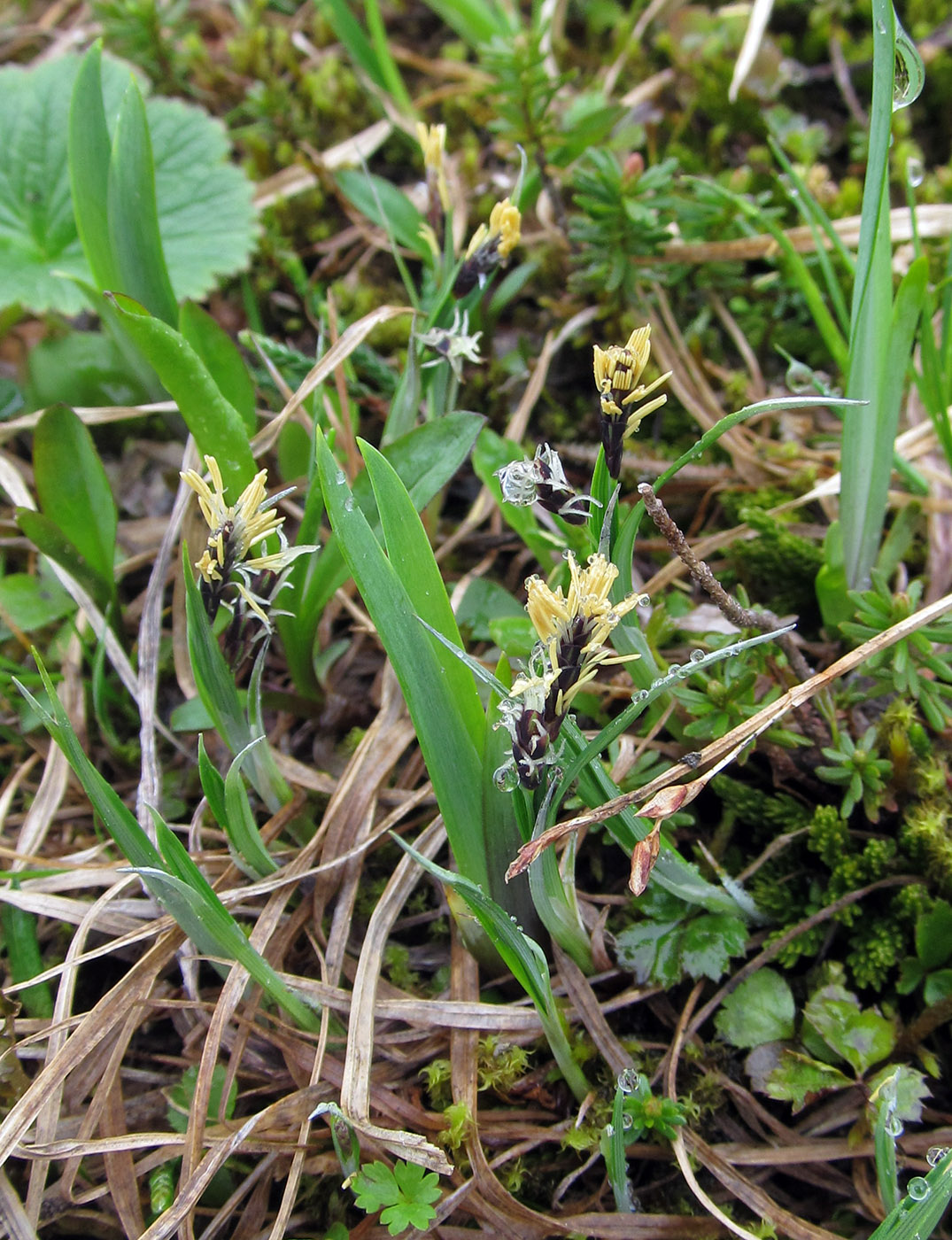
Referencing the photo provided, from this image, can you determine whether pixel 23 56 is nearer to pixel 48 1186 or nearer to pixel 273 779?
pixel 273 779

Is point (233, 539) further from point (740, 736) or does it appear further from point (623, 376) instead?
point (740, 736)

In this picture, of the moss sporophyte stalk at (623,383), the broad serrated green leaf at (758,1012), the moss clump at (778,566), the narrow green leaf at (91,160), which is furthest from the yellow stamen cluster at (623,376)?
the narrow green leaf at (91,160)

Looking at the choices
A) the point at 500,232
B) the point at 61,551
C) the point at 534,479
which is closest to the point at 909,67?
the point at 500,232

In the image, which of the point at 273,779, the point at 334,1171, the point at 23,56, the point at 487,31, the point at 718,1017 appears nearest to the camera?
the point at 334,1171

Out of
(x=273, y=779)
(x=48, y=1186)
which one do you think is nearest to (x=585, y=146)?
(x=273, y=779)

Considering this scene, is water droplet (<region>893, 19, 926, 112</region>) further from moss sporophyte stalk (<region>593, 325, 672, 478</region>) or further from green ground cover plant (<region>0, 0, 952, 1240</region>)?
moss sporophyte stalk (<region>593, 325, 672, 478</region>)

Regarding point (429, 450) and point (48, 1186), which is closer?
point (48, 1186)

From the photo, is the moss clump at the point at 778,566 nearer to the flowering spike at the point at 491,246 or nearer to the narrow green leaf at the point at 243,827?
the flowering spike at the point at 491,246
